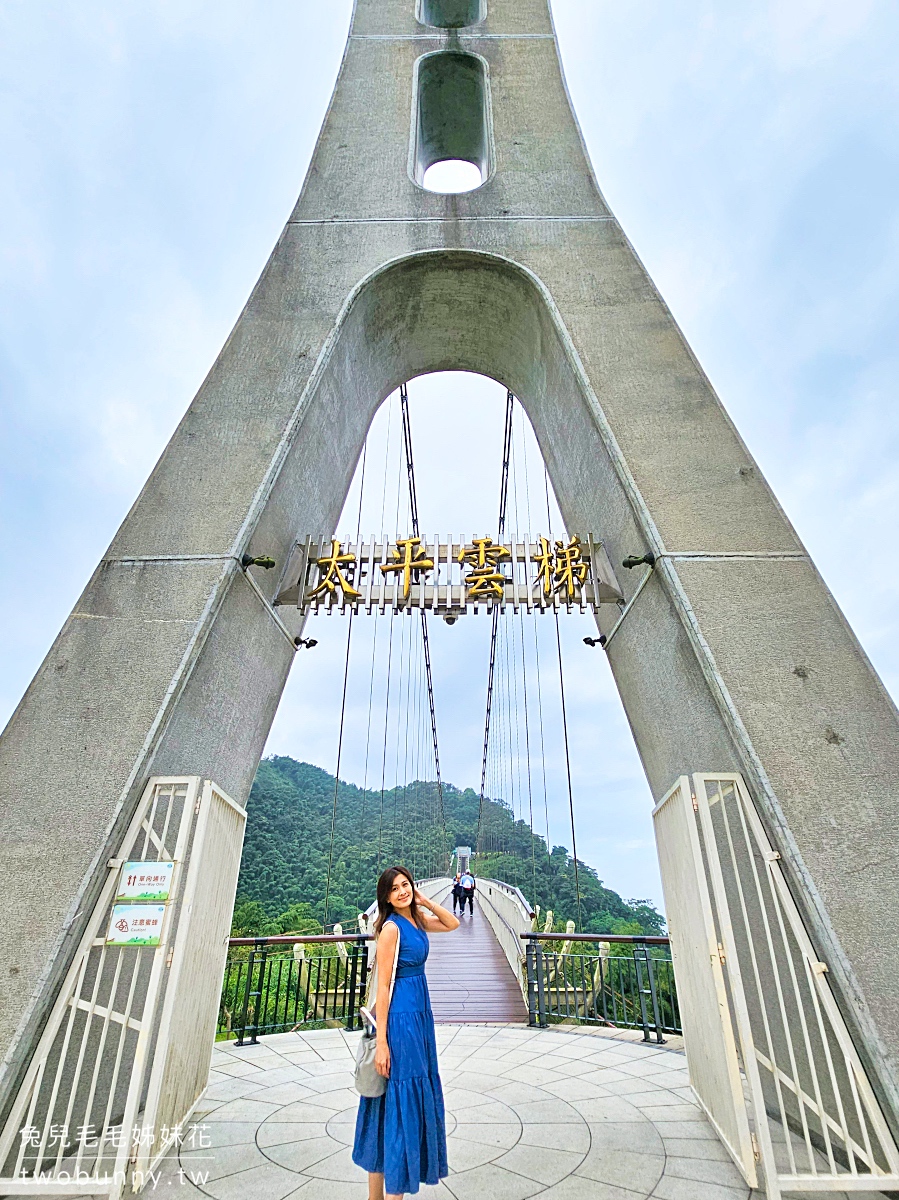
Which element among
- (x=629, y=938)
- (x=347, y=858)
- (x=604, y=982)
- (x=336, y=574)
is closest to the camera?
(x=336, y=574)

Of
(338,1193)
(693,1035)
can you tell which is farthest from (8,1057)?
(693,1035)

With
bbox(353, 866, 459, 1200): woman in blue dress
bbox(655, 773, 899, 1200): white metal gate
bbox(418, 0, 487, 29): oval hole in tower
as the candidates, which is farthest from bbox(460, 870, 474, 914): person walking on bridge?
bbox(418, 0, 487, 29): oval hole in tower

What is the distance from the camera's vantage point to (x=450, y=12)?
846cm

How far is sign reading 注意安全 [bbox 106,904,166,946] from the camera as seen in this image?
8.91 feet

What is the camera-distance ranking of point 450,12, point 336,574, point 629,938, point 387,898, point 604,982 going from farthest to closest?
point 450,12, point 604,982, point 629,938, point 336,574, point 387,898

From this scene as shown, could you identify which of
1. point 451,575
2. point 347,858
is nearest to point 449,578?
point 451,575

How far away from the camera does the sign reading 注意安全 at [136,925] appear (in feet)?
8.91

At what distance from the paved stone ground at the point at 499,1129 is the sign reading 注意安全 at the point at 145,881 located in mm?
1154

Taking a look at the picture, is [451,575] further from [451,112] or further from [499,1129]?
[451,112]

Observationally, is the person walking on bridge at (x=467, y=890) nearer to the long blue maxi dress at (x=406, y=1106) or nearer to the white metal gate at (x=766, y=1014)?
the white metal gate at (x=766, y=1014)

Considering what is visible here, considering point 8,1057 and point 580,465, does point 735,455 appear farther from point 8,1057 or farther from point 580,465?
point 8,1057

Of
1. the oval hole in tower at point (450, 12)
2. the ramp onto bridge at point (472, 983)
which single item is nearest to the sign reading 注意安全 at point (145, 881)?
the ramp onto bridge at point (472, 983)

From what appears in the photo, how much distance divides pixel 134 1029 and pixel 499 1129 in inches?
75.2

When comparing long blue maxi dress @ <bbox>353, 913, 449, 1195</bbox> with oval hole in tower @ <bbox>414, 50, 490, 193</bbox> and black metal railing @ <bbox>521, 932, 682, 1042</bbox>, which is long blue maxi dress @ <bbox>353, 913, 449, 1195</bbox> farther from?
oval hole in tower @ <bbox>414, 50, 490, 193</bbox>
